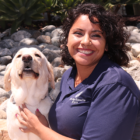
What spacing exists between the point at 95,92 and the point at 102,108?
5.2 inches

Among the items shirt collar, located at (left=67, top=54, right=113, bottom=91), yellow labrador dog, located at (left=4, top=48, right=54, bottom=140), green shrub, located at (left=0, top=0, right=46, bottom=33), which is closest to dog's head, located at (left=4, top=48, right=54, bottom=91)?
yellow labrador dog, located at (left=4, top=48, right=54, bottom=140)

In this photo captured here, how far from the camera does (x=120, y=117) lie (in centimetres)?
116

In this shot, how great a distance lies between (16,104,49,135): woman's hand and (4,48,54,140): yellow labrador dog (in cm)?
4

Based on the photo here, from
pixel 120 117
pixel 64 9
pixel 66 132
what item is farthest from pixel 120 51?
pixel 64 9

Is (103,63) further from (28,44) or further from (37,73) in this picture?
(28,44)

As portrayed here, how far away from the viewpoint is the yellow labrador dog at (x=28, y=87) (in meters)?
1.54

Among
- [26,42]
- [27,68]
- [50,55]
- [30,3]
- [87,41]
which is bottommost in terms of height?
[50,55]

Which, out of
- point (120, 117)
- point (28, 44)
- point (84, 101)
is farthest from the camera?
point (28, 44)

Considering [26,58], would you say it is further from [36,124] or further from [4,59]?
[4,59]

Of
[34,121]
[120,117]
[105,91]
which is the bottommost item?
[34,121]

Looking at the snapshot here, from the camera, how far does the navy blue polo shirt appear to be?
1.18m

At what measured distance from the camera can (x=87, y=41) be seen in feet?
4.55

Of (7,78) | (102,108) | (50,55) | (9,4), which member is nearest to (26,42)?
(50,55)

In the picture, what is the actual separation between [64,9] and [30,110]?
5.23 meters
